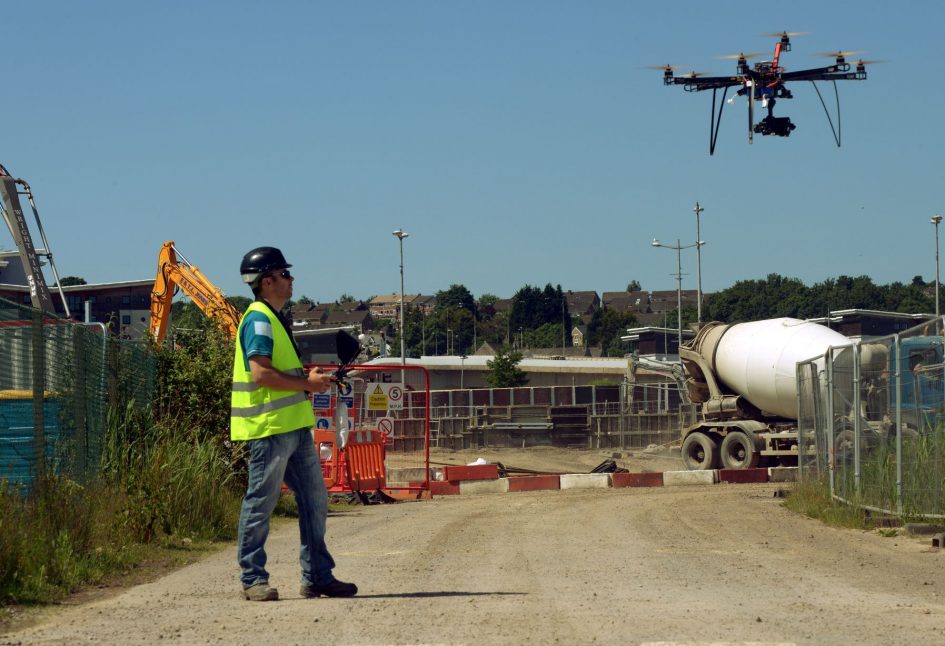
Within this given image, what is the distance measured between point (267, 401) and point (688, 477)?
1866 centimetres

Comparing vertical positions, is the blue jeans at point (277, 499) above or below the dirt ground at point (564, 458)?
above

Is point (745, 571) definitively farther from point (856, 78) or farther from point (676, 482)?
point (856, 78)

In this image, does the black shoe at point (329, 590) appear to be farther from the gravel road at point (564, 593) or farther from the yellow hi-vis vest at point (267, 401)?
the yellow hi-vis vest at point (267, 401)

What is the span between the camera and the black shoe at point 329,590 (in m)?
7.54

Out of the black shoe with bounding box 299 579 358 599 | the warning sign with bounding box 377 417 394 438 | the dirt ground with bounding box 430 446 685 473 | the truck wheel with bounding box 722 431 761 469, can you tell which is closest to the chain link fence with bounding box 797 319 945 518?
the black shoe with bounding box 299 579 358 599

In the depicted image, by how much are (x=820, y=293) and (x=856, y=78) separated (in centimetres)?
10519

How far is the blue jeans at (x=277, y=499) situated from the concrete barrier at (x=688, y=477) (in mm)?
17795

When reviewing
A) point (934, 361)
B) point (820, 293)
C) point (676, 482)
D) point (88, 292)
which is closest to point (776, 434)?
point (676, 482)

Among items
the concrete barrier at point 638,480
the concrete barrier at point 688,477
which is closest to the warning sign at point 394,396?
the concrete barrier at point 638,480

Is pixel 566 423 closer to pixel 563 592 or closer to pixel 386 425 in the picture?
pixel 386 425

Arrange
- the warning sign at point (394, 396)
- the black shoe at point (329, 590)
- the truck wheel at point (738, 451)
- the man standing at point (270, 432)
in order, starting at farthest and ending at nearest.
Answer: the truck wheel at point (738, 451) → the warning sign at point (394, 396) → the black shoe at point (329, 590) → the man standing at point (270, 432)

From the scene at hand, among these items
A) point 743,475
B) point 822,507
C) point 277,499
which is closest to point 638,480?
point 743,475

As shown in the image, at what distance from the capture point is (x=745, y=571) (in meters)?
8.92

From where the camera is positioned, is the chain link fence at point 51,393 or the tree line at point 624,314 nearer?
the chain link fence at point 51,393
